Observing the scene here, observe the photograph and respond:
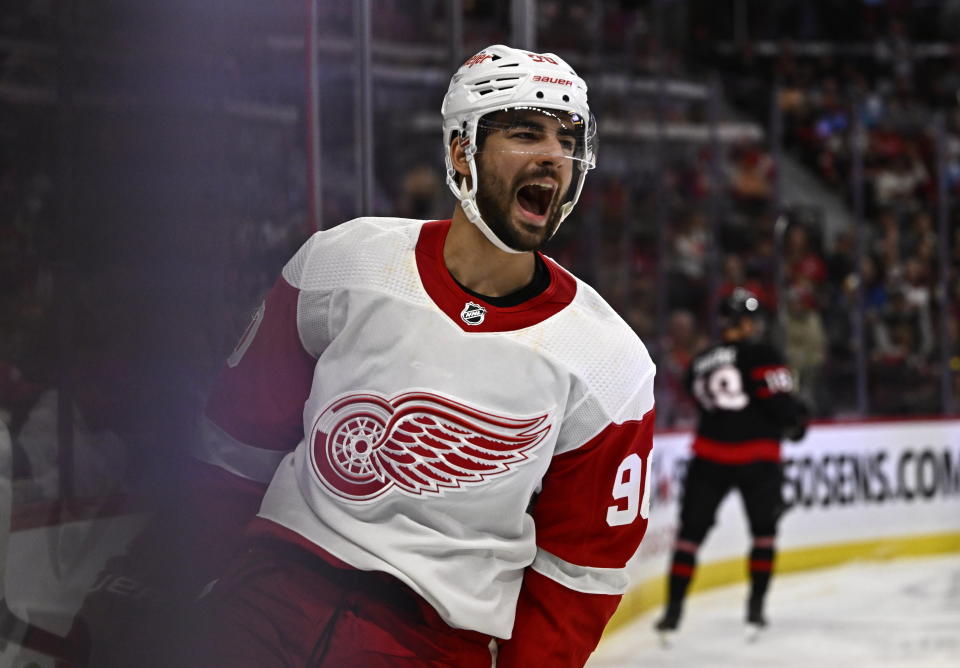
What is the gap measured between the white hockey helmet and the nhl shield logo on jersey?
80mm

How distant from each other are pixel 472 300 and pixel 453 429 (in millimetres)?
165

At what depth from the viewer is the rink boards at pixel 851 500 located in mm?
6355

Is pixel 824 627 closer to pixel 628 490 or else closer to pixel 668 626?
pixel 668 626

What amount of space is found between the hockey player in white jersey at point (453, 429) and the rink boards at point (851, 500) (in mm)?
4220

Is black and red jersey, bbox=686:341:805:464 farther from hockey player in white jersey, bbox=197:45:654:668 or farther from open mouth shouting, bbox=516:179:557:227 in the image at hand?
open mouth shouting, bbox=516:179:557:227

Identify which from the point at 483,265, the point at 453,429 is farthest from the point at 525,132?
the point at 453,429

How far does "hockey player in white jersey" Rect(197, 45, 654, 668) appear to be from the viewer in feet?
5.57

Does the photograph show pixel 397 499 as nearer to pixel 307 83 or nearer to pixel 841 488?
pixel 307 83

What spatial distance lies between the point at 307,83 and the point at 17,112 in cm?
78

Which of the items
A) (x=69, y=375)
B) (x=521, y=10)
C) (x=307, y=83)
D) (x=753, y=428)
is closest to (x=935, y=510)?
(x=753, y=428)

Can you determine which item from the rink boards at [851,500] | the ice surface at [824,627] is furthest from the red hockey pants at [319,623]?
the rink boards at [851,500]

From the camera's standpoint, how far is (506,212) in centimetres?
169

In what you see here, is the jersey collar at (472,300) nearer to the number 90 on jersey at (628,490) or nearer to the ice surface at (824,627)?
the number 90 on jersey at (628,490)

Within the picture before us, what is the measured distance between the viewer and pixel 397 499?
1.70 meters
